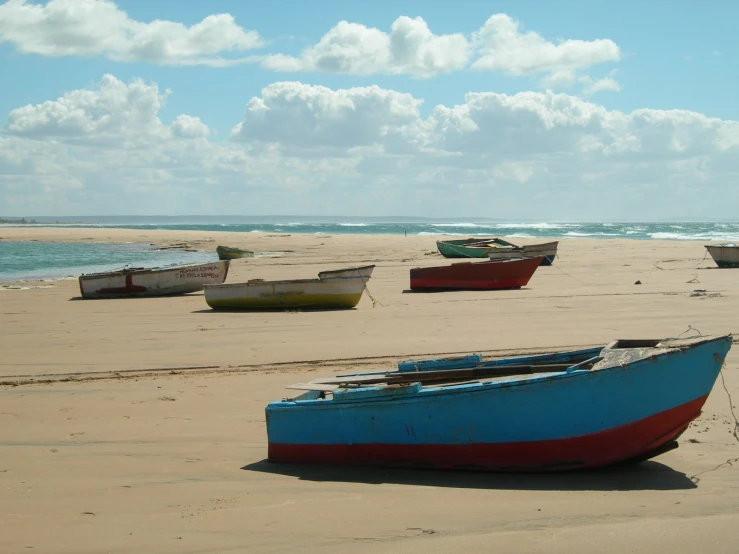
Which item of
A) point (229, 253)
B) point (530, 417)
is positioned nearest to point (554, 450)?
point (530, 417)

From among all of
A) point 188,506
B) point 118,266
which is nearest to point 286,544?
point 188,506

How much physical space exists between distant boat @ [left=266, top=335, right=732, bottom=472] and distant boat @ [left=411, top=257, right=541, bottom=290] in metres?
12.3

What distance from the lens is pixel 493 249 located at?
29719 millimetres

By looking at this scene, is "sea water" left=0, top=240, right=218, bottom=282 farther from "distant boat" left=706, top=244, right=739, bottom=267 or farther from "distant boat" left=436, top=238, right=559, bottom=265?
"distant boat" left=706, top=244, right=739, bottom=267

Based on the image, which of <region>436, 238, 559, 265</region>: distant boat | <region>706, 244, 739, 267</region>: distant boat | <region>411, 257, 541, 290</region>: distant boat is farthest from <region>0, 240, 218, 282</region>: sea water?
<region>706, 244, 739, 267</region>: distant boat

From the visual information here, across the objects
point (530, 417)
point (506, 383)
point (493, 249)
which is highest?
point (493, 249)

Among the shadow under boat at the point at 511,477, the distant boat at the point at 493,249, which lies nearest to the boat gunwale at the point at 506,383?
the shadow under boat at the point at 511,477

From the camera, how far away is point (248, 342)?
11.1m

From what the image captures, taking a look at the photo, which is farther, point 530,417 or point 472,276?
point 472,276

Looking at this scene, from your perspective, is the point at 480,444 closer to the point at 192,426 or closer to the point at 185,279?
the point at 192,426

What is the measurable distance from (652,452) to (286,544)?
262cm

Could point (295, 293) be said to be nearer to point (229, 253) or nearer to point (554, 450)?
point (554, 450)

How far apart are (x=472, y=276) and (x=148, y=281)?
24.4 ft

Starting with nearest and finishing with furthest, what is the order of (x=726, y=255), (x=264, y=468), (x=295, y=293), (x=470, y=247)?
(x=264, y=468)
(x=295, y=293)
(x=726, y=255)
(x=470, y=247)
